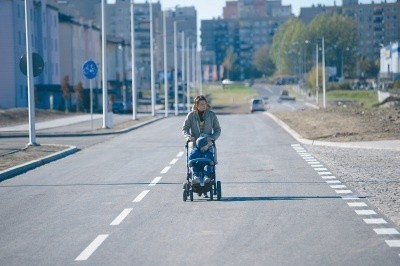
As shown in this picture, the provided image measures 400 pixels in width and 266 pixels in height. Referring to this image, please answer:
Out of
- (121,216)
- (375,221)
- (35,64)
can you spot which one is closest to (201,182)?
(121,216)

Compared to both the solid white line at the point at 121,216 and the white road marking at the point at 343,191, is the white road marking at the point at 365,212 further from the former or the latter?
the solid white line at the point at 121,216

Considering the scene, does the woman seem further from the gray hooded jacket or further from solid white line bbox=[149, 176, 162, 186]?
solid white line bbox=[149, 176, 162, 186]

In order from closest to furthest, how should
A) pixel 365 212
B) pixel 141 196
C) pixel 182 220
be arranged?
pixel 182 220 → pixel 365 212 → pixel 141 196

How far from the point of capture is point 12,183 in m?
19.0

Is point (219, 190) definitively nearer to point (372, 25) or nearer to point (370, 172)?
point (370, 172)

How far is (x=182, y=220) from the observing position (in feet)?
41.8

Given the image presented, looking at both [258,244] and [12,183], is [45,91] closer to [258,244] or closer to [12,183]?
[12,183]

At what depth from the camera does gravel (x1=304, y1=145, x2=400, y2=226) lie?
47.1ft

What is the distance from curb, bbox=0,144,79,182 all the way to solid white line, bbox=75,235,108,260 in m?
8.87

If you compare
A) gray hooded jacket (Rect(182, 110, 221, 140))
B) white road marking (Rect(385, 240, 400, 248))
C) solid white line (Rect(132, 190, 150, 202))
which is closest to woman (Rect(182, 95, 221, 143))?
gray hooded jacket (Rect(182, 110, 221, 140))

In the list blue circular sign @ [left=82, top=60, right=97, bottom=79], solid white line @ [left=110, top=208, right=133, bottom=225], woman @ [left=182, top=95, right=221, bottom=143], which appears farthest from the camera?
blue circular sign @ [left=82, top=60, right=97, bottom=79]

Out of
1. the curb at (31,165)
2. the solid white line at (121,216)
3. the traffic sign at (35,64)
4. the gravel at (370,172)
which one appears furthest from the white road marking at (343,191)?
the traffic sign at (35,64)

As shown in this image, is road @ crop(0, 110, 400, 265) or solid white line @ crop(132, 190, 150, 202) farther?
solid white line @ crop(132, 190, 150, 202)

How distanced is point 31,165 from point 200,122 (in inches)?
341
